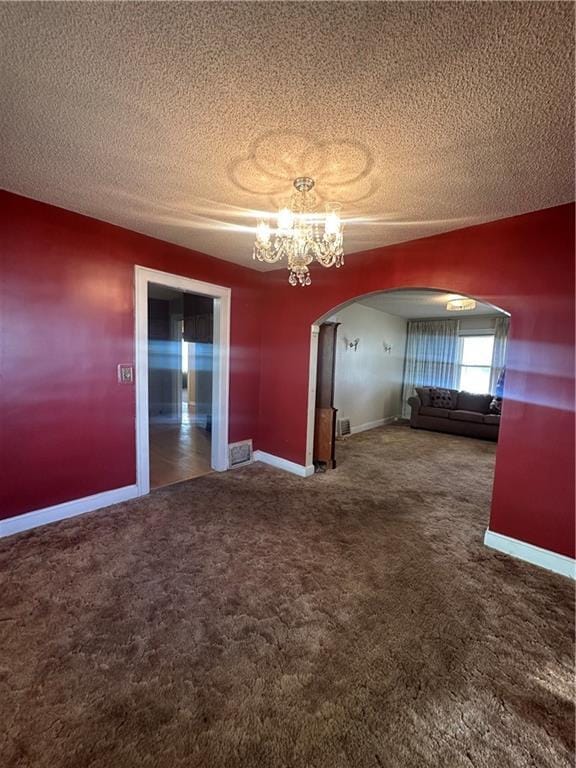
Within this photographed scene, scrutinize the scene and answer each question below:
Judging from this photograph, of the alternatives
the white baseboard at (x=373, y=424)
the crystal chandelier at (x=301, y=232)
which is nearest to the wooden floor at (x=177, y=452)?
the crystal chandelier at (x=301, y=232)

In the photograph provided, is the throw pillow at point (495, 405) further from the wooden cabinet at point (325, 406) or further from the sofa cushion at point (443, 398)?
the wooden cabinet at point (325, 406)

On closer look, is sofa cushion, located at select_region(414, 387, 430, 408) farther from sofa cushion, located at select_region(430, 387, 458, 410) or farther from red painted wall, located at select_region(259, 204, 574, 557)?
red painted wall, located at select_region(259, 204, 574, 557)

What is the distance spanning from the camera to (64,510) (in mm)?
2725

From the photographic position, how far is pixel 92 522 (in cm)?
269

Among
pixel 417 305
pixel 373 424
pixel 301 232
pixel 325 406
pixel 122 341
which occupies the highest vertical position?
pixel 417 305

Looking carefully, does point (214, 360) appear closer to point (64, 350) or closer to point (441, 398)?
point (64, 350)

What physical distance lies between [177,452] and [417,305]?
16.3 ft

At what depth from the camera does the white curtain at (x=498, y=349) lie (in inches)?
262

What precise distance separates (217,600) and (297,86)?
258 centimetres

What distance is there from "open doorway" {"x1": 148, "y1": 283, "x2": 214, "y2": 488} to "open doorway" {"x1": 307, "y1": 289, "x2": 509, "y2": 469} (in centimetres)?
230

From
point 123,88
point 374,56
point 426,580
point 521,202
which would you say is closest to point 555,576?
point 426,580

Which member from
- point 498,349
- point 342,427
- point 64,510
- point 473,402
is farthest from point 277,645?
point 498,349

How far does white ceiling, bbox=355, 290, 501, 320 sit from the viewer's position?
17.0 feet

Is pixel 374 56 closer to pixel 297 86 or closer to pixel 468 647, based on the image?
pixel 297 86
